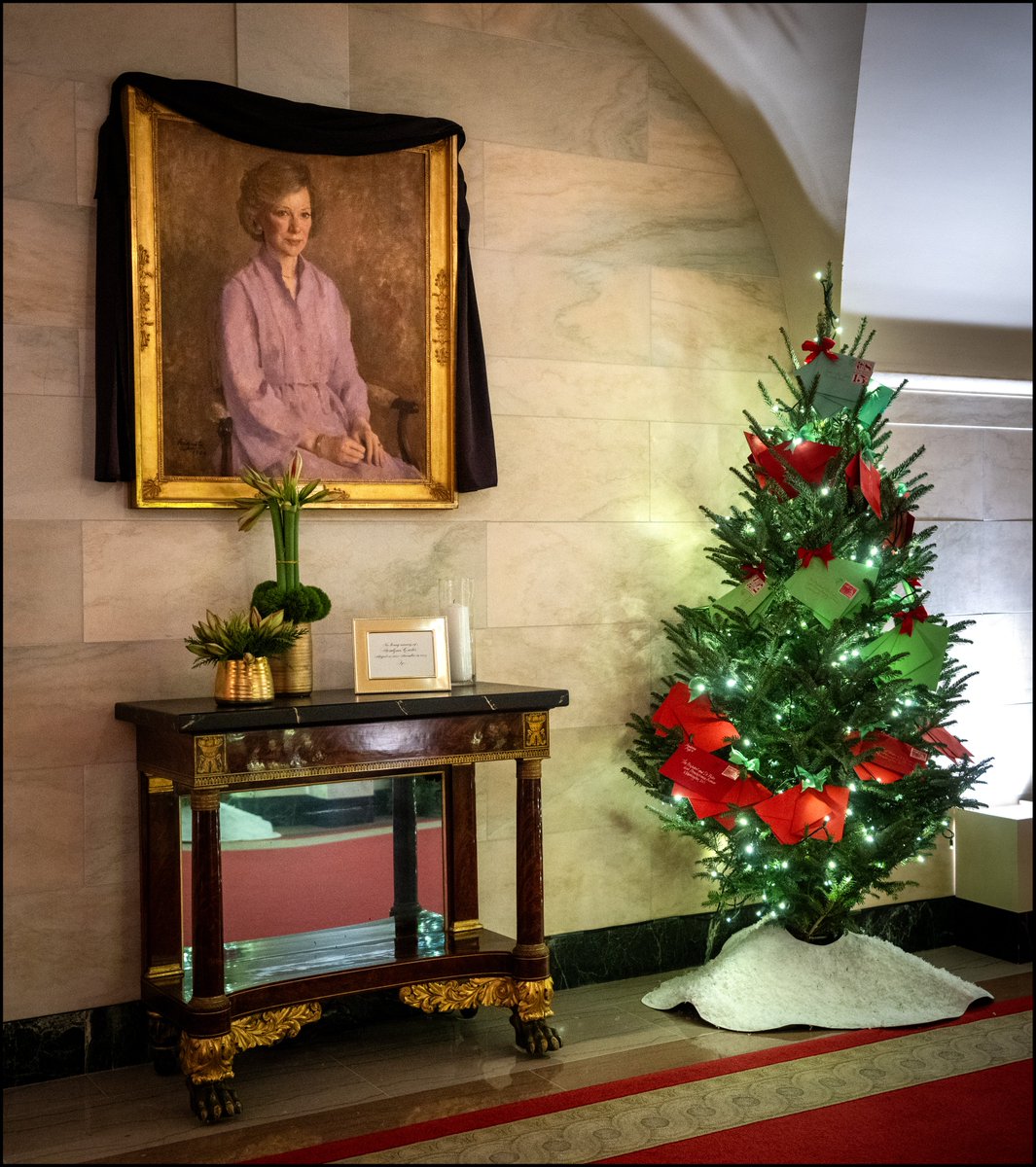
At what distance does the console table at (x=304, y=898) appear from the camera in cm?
312

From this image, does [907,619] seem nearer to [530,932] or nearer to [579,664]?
[579,664]

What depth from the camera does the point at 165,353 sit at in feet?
12.0

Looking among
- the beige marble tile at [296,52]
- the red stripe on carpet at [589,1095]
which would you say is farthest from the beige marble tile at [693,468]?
the red stripe on carpet at [589,1095]

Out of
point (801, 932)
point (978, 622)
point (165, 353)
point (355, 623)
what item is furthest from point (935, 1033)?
point (165, 353)

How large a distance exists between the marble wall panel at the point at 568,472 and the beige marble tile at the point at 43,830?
58.8 inches

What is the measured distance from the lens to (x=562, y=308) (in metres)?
4.29

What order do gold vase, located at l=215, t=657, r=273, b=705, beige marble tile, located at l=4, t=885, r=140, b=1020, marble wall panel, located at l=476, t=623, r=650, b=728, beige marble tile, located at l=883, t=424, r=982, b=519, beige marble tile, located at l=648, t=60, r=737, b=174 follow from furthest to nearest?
beige marble tile, located at l=883, t=424, r=982, b=519
beige marble tile, located at l=648, t=60, r=737, b=174
marble wall panel, located at l=476, t=623, r=650, b=728
beige marble tile, located at l=4, t=885, r=140, b=1020
gold vase, located at l=215, t=657, r=273, b=705

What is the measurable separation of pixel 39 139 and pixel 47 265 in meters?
0.35

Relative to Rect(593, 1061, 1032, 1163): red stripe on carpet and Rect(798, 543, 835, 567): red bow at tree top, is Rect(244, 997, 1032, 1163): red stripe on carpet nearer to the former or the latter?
Rect(593, 1061, 1032, 1163): red stripe on carpet

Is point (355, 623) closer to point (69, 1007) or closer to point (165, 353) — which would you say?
point (165, 353)

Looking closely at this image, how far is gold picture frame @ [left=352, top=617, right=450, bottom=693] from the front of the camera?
351 cm

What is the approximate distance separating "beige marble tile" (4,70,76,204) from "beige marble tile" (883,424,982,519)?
2.91 metres

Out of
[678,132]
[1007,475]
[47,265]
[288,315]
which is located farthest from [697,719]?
[47,265]

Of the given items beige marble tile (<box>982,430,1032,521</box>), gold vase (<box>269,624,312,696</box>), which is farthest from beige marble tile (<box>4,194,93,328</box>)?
beige marble tile (<box>982,430,1032,521</box>)
